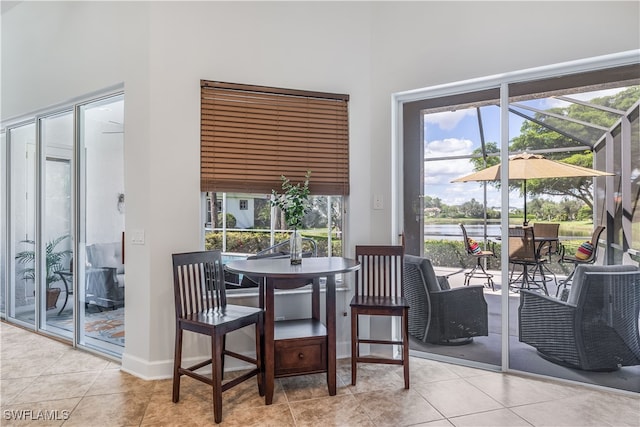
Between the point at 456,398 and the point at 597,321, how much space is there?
122 cm

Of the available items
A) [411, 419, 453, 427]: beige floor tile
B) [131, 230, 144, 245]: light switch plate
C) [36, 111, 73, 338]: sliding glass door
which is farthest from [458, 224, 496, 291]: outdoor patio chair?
[36, 111, 73, 338]: sliding glass door

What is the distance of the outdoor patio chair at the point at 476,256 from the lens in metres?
3.08

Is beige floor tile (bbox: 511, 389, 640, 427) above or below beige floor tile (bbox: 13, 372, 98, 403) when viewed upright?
below

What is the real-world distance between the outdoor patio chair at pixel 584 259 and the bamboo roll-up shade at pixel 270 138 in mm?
1819

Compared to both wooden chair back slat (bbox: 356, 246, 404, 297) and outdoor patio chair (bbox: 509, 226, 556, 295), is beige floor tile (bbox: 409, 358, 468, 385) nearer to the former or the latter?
wooden chair back slat (bbox: 356, 246, 404, 297)

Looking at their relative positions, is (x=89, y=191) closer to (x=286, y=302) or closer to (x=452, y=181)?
(x=286, y=302)

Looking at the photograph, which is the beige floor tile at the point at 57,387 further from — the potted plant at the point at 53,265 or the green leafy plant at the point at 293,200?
the green leafy plant at the point at 293,200

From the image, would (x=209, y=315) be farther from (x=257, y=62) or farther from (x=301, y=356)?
(x=257, y=62)

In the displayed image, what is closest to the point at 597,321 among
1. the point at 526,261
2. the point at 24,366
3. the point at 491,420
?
the point at 526,261

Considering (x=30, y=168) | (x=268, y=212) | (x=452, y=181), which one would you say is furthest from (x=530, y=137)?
(x=30, y=168)

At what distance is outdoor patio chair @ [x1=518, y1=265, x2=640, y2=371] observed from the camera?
2.66 metres

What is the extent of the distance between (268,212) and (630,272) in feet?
9.17

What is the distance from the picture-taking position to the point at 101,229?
3395 millimetres

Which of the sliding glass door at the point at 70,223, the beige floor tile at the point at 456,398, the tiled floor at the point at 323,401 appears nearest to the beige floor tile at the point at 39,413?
the tiled floor at the point at 323,401
